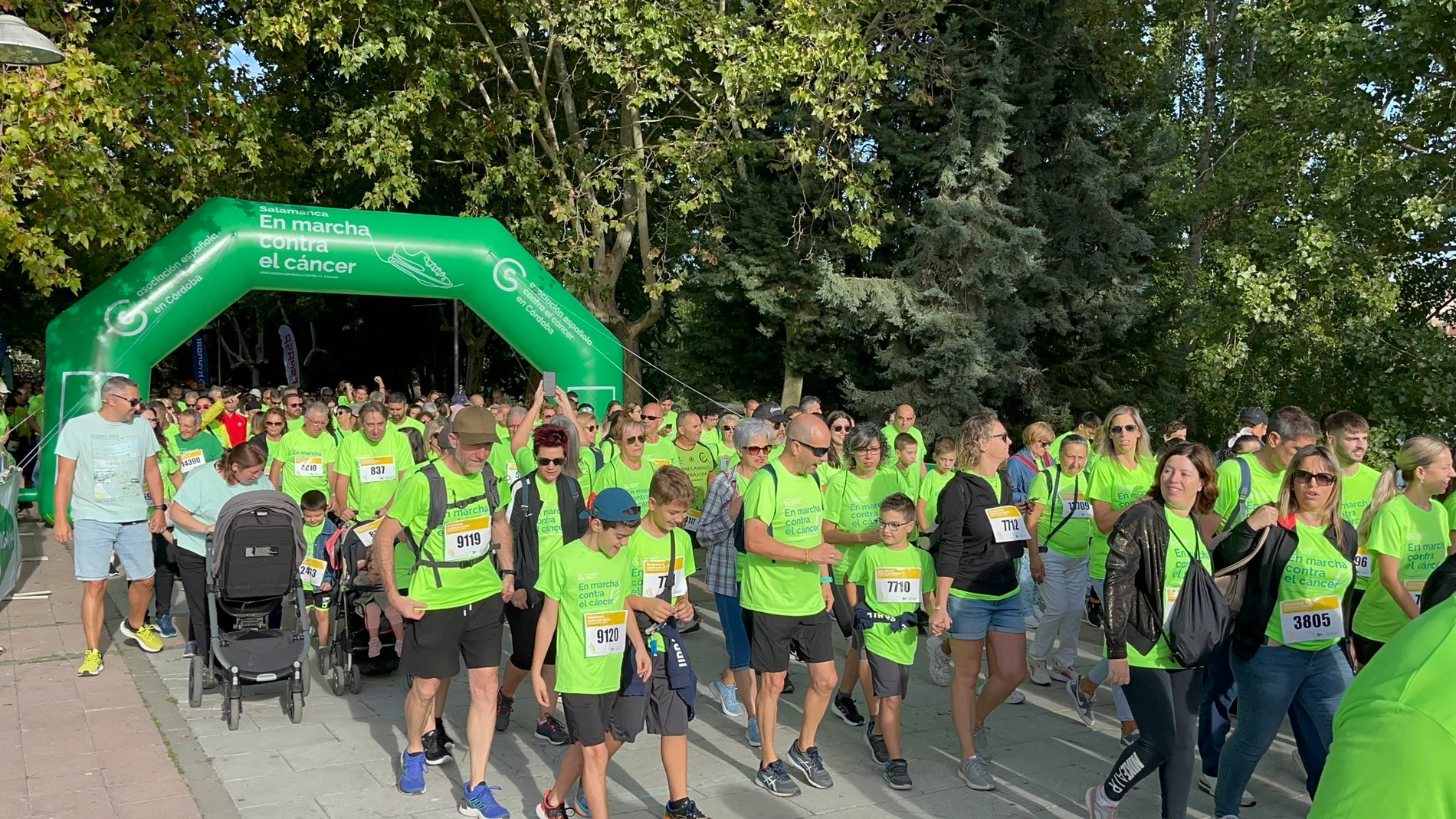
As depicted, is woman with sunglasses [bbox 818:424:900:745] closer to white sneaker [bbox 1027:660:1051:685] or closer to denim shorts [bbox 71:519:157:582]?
white sneaker [bbox 1027:660:1051:685]

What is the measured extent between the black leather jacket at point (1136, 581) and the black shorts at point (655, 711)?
1.79m

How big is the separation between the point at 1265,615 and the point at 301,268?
42.5ft

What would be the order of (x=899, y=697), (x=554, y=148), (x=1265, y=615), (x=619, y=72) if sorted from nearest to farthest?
1. (x=1265, y=615)
2. (x=899, y=697)
3. (x=619, y=72)
4. (x=554, y=148)

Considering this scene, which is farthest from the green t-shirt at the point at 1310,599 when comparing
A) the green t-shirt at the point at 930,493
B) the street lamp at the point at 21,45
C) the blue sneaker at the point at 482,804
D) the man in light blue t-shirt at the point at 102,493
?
the street lamp at the point at 21,45

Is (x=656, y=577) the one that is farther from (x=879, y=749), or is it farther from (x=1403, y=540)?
(x=1403, y=540)

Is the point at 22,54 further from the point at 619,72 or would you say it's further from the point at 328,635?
the point at 619,72

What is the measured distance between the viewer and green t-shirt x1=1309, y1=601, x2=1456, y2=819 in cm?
124

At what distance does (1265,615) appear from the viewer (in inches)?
194

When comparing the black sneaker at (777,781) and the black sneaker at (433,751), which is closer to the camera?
the black sneaker at (777,781)

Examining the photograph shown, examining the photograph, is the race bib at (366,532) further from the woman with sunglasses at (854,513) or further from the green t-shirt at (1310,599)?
the green t-shirt at (1310,599)

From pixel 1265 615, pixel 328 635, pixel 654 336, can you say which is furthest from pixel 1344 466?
pixel 654 336

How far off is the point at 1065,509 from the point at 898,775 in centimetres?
256

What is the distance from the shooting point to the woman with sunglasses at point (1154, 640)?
4.80m

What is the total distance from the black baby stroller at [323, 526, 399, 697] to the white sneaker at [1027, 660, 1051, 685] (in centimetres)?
413
